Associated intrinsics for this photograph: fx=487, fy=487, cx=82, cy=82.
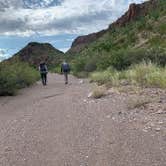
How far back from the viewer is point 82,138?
11.4 m

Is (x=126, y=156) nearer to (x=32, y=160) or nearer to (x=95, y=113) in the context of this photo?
(x=32, y=160)

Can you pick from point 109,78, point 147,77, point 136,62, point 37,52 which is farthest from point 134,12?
point 147,77

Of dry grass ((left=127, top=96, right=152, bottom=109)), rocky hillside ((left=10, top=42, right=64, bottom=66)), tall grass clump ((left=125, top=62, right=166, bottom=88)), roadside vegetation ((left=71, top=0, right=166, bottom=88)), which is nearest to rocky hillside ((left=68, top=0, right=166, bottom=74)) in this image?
roadside vegetation ((left=71, top=0, right=166, bottom=88))

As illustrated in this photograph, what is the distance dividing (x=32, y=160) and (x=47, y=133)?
2.79 meters

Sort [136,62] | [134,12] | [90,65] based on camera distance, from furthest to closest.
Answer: [134,12]
[90,65]
[136,62]

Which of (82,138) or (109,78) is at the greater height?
(82,138)

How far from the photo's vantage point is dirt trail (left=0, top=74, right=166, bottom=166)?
9.45 metres

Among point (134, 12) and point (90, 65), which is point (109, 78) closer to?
point (90, 65)

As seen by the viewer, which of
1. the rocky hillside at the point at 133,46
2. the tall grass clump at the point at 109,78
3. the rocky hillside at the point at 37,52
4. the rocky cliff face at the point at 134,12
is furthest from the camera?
the rocky hillside at the point at 37,52

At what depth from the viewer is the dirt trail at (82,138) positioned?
9453 mm

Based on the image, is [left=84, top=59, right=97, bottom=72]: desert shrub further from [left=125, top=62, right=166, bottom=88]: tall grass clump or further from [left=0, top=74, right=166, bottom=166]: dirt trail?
[left=0, top=74, right=166, bottom=166]: dirt trail

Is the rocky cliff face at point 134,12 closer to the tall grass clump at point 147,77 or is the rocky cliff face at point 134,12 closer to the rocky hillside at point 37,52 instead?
the rocky hillside at point 37,52

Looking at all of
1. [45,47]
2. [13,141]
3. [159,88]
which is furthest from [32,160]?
[45,47]

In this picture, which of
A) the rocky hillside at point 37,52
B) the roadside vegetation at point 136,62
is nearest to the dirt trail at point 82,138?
the roadside vegetation at point 136,62
